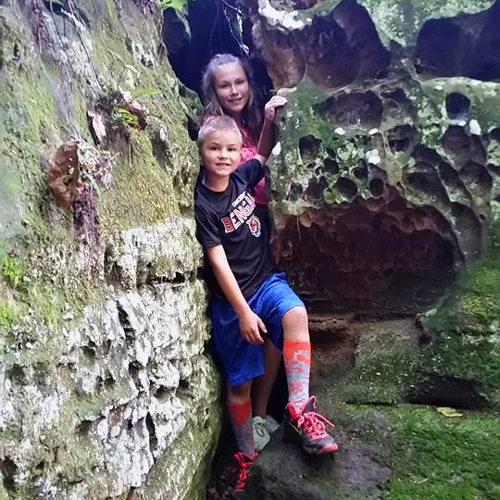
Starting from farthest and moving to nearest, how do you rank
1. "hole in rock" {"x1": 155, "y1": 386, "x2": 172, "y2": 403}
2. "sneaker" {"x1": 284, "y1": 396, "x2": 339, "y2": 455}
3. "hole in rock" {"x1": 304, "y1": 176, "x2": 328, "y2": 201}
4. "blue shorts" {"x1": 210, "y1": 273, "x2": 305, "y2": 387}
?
"hole in rock" {"x1": 304, "y1": 176, "x2": 328, "y2": 201}, "blue shorts" {"x1": 210, "y1": 273, "x2": 305, "y2": 387}, "sneaker" {"x1": 284, "y1": 396, "x2": 339, "y2": 455}, "hole in rock" {"x1": 155, "y1": 386, "x2": 172, "y2": 403}

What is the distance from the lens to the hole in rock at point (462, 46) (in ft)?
11.0

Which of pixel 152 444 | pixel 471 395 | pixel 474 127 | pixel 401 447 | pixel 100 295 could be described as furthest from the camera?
pixel 474 127

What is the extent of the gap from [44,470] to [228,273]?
4.87ft

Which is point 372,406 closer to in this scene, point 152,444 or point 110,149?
point 152,444

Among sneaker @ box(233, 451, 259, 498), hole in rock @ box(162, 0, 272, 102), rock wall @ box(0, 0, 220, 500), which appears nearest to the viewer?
rock wall @ box(0, 0, 220, 500)

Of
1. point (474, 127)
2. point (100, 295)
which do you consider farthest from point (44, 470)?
point (474, 127)

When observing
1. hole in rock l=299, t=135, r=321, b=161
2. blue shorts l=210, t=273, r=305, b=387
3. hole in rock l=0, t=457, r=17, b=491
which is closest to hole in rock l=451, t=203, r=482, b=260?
hole in rock l=299, t=135, r=321, b=161

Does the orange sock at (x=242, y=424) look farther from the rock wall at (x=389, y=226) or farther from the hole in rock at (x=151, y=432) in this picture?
the hole in rock at (x=151, y=432)

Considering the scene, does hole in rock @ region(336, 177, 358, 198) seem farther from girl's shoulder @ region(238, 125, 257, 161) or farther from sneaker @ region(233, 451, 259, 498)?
sneaker @ region(233, 451, 259, 498)

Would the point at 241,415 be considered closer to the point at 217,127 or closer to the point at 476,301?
the point at 476,301

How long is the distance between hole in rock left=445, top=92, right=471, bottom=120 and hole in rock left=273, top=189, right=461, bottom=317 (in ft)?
1.78

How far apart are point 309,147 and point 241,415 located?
1.53m

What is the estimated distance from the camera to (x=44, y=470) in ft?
5.18

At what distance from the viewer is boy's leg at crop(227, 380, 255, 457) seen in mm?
3039
